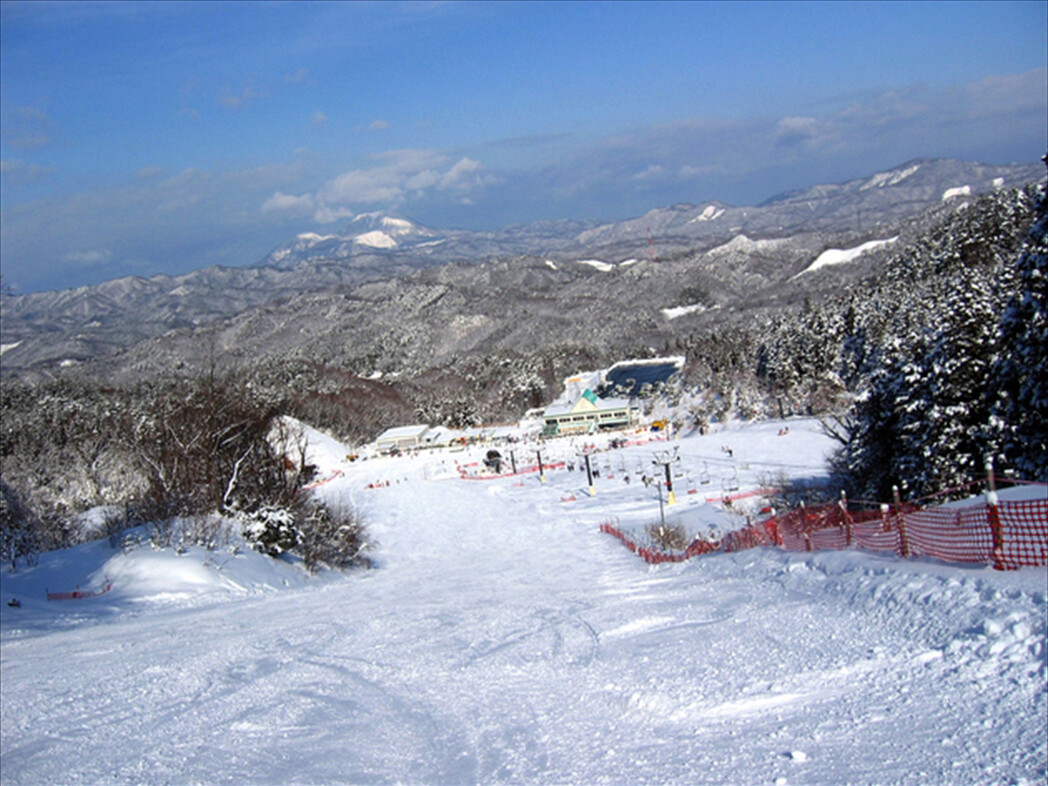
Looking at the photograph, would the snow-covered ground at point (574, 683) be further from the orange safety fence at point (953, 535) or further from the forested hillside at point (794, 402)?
the forested hillside at point (794, 402)

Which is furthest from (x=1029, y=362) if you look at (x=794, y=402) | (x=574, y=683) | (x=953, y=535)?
A: (x=794, y=402)

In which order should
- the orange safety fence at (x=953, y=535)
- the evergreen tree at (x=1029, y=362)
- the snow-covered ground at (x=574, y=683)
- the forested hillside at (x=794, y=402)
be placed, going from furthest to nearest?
the forested hillside at (x=794, y=402), the evergreen tree at (x=1029, y=362), the orange safety fence at (x=953, y=535), the snow-covered ground at (x=574, y=683)

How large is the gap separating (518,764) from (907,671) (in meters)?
2.76

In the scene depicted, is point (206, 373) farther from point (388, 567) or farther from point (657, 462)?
point (657, 462)

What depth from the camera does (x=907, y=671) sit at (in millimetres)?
5414

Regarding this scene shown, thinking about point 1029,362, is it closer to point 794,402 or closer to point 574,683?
point 574,683

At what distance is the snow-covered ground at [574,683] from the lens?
466 cm

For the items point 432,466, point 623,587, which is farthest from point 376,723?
point 432,466

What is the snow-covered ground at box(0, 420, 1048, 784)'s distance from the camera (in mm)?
4664

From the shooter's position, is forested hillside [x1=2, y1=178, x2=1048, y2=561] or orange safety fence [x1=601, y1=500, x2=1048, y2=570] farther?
forested hillside [x1=2, y1=178, x2=1048, y2=561]

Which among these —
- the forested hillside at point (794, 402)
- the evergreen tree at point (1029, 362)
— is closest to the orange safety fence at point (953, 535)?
the evergreen tree at point (1029, 362)

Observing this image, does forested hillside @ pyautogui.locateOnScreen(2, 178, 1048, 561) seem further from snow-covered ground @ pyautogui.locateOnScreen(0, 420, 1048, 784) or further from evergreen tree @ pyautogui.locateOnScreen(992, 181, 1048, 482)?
snow-covered ground @ pyautogui.locateOnScreen(0, 420, 1048, 784)

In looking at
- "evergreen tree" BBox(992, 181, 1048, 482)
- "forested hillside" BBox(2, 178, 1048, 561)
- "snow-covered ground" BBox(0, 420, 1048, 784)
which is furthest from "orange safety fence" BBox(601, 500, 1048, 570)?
"forested hillside" BBox(2, 178, 1048, 561)

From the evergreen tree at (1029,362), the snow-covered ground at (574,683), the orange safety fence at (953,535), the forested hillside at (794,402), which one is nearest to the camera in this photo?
the snow-covered ground at (574,683)
